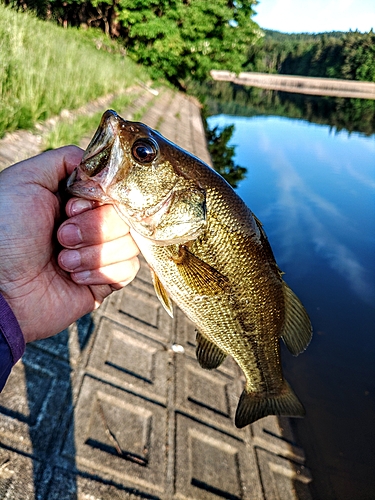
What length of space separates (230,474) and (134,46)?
82.5 feet

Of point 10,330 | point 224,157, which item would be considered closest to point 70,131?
point 10,330

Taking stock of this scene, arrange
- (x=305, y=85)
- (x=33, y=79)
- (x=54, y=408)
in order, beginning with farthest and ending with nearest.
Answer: (x=305, y=85) < (x=33, y=79) < (x=54, y=408)

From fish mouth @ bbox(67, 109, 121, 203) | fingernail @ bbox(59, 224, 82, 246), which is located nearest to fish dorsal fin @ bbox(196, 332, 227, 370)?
fingernail @ bbox(59, 224, 82, 246)

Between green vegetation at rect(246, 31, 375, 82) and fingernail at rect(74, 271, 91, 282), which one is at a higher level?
green vegetation at rect(246, 31, 375, 82)

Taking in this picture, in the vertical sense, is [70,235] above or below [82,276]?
above

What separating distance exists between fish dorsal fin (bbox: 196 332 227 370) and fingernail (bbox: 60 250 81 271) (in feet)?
3.04

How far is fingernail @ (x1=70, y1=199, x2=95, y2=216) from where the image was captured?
1.96m

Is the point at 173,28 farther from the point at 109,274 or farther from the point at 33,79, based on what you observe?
the point at 109,274

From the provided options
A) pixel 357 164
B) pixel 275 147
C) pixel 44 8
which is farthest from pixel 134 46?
pixel 357 164

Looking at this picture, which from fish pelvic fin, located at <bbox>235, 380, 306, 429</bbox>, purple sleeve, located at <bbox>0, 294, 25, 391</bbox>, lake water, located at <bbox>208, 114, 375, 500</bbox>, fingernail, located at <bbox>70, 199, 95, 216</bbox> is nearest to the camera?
purple sleeve, located at <bbox>0, 294, 25, 391</bbox>

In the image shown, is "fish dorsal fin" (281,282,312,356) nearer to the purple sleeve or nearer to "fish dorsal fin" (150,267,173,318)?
"fish dorsal fin" (150,267,173,318)

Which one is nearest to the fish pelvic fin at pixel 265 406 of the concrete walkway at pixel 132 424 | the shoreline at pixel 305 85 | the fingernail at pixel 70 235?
the concrete walkway at pixel 132 424

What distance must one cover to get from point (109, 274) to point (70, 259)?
0.90 feet

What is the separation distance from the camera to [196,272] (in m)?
2.02
